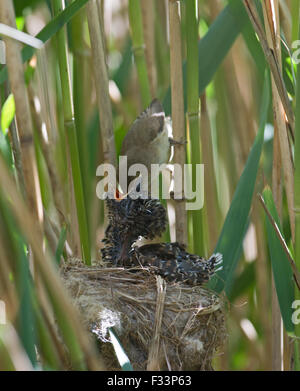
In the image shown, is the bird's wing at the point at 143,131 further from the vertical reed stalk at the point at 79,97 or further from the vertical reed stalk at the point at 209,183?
the vertical reed stalk at the point at 79,97

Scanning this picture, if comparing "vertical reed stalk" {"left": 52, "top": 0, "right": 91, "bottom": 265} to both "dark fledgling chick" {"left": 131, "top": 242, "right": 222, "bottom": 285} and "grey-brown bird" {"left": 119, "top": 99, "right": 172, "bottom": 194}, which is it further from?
"grey-brown bird" {"left": 119, "top": 99, "right": 172, "bottom": 194}

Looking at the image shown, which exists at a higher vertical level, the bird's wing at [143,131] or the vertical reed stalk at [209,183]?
the bird's wing at [143,131]

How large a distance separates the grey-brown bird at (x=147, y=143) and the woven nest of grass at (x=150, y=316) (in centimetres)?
76

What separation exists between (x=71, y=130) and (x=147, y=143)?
2.79ft

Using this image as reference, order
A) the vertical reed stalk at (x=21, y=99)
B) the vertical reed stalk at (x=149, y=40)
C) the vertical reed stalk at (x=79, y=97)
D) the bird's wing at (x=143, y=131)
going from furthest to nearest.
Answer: the bird's wing at (x=143, y=131)
the vertical reed stalk at (x=149, y=40)
the vertical reed stalk at (x=79, y=97)
the vertical reed stalk at (x=21, y=99)

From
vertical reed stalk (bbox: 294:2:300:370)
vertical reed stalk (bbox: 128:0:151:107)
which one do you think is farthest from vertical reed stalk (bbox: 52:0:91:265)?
vertical reed stalk (bbox: 294:2:300:370)

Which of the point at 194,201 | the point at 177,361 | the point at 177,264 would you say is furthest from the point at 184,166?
the point at 177,361

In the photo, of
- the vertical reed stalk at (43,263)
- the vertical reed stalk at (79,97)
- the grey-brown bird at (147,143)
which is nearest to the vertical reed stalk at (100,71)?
the vertical reed stalk at (79,97)

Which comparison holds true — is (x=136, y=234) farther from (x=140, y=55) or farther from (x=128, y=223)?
(x=140, y=55)

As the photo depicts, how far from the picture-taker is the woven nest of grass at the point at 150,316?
143 centimetres

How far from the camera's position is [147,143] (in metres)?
2.45

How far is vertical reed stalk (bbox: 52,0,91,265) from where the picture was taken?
1.60m

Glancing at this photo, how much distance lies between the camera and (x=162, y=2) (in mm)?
2334

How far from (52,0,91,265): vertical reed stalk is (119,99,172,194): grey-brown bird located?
2.13 ft
